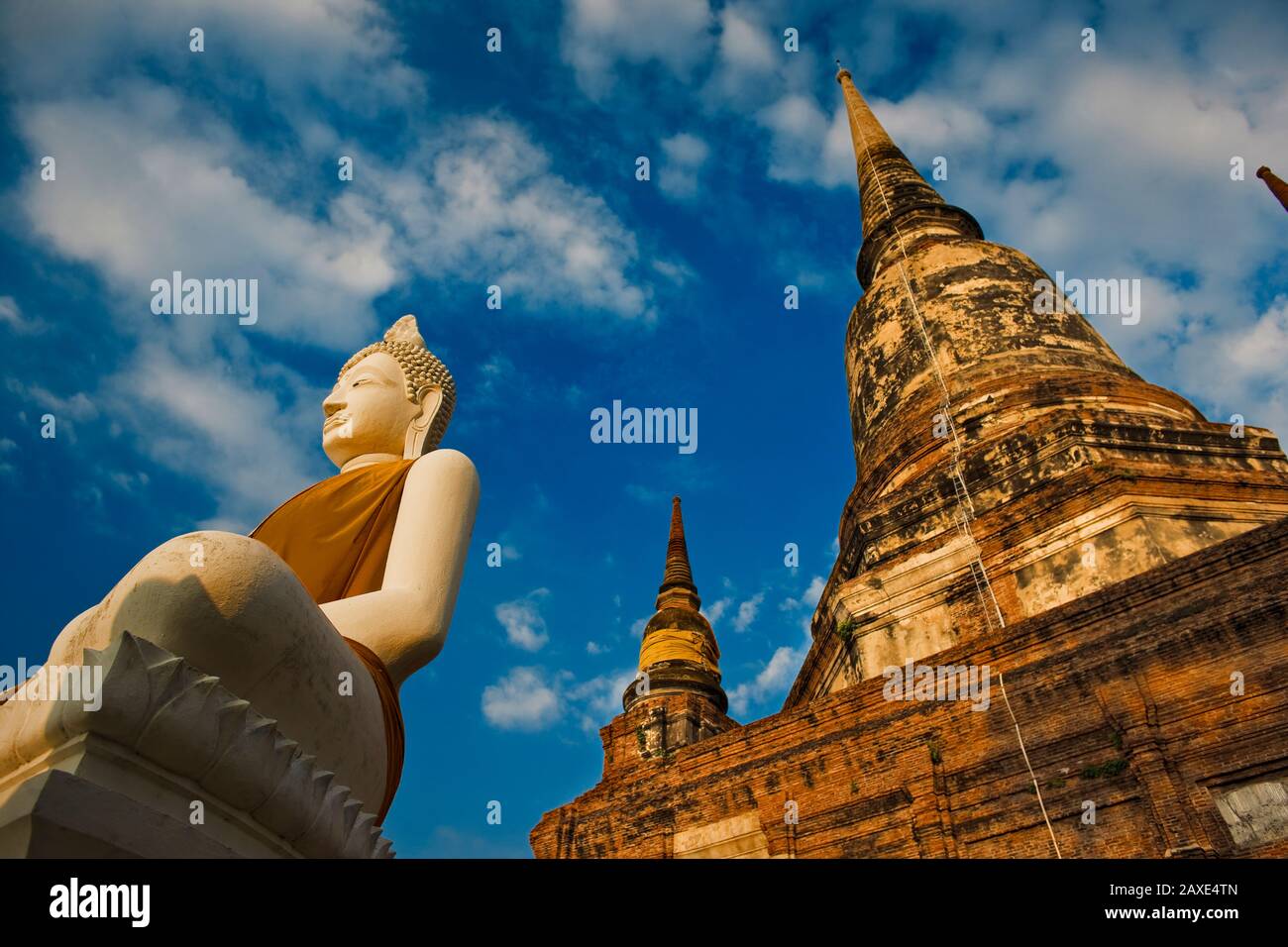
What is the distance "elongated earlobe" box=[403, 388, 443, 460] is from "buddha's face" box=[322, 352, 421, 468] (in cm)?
2

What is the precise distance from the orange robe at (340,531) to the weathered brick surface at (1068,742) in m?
6.71

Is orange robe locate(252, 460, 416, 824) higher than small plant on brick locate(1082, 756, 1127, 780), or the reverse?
orange robe locate(252, 460, 416, 824)

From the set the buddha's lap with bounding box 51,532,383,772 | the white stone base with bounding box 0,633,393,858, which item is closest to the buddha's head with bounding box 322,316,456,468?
the buddha's lap with bounding box 51,532,383,772

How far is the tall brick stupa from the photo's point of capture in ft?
24.8

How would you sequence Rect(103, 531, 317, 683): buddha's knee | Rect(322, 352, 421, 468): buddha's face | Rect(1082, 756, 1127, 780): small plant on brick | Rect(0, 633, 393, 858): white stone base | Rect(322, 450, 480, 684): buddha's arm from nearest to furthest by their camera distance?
Rect(0, 633, 393, 858): white stone base → Rect(103, 531, 317, 683): buddha's knee → Rect(322, 450, 480, 684): buddha's arm → Rect(322, 352, 421, 468): buddha's face → Rect(1082, 756, 1127, 780): small plant on brick

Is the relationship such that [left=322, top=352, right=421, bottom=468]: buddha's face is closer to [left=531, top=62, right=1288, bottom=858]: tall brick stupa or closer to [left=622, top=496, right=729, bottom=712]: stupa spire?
[left=531, top=62, right=1288, bottom=858]: tall brick stupa

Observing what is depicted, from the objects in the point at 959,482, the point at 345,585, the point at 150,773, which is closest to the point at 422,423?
the point at 345,585

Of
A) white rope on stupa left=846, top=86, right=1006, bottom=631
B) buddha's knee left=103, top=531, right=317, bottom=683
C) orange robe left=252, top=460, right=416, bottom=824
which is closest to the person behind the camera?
buddha's knee left=103, top=531, right=317, bottom=683

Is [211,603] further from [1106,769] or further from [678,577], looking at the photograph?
[678,577]

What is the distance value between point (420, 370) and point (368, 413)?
0.43 m

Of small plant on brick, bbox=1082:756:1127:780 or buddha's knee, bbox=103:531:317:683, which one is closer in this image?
buddha's knee, bbox=103:531:317:683

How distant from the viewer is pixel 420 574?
3096mm
